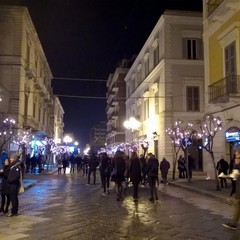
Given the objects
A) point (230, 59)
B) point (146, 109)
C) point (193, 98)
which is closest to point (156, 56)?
point (193, 98)

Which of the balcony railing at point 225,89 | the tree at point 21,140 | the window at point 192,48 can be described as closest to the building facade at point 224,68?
the balcony railing at point 225,89

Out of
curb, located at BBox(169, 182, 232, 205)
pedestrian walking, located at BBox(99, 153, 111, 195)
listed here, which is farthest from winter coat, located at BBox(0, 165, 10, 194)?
pedestrian walking, located at BBox(99, 153, 111, 195)

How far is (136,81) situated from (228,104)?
30.8 m

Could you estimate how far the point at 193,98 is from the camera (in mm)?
37188

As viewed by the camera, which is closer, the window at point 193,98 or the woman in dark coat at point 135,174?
the woman in dark coat at point 135,174

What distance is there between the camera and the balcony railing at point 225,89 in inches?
840

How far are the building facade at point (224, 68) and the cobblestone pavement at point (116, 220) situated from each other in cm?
782

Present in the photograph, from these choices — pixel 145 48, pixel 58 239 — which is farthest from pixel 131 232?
pixel 145 48

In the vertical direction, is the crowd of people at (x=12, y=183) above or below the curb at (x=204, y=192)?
above

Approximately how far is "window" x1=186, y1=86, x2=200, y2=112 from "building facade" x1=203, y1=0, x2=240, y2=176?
11039 mm

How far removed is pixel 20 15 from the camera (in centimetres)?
3709

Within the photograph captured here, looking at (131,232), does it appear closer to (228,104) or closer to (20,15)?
(228,104)

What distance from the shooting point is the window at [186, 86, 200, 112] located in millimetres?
37062

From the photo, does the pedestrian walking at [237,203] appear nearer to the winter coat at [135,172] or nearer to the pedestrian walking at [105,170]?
the winter coat at [135,172]
